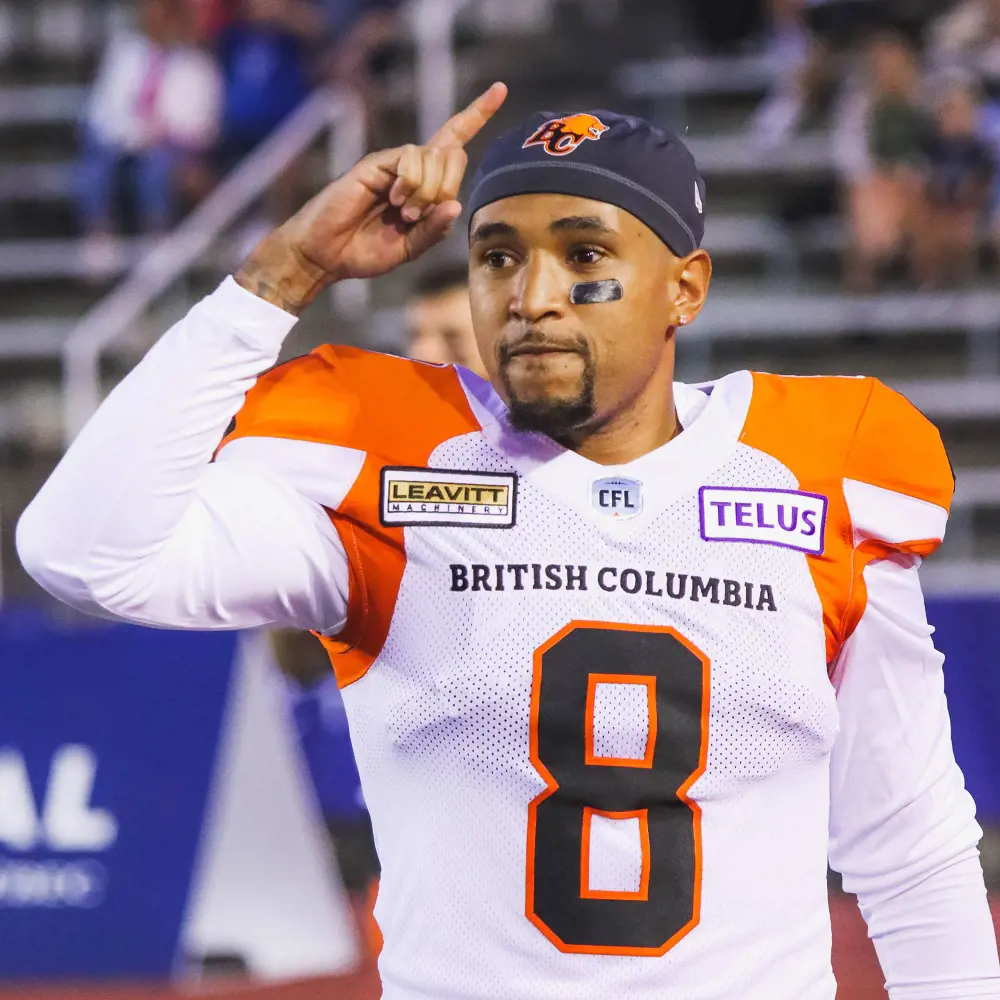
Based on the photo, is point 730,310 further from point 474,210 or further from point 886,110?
point 474,210

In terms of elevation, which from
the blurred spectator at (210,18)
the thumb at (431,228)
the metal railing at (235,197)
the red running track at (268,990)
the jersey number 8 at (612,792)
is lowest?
the red running track at (268,990)

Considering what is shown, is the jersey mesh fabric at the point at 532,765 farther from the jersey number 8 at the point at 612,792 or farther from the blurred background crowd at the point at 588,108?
the blurred background crowd at the point at 588,108

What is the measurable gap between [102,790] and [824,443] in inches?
134

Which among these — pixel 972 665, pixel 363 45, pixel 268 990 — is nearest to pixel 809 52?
pixel 363 45

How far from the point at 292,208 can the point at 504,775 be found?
260 inches

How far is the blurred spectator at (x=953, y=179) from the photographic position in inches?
311

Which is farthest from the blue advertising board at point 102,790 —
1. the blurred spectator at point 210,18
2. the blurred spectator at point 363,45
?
the blurred spectator at point 210,18

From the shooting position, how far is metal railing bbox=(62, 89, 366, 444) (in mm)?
7945

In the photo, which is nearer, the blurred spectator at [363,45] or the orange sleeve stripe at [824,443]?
the orange sleeve stripe at [824,443]

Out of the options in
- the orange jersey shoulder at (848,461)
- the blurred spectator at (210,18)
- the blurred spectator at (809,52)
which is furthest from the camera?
the blurred spectator at (210,18)

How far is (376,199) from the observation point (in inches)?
83.4

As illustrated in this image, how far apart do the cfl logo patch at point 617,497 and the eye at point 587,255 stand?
0.28 meters

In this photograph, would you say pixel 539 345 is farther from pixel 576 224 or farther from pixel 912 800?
pixel 912 800

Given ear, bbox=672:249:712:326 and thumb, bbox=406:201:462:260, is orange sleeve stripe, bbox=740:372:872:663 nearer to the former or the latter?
ear, bbox=672:249:712:326
